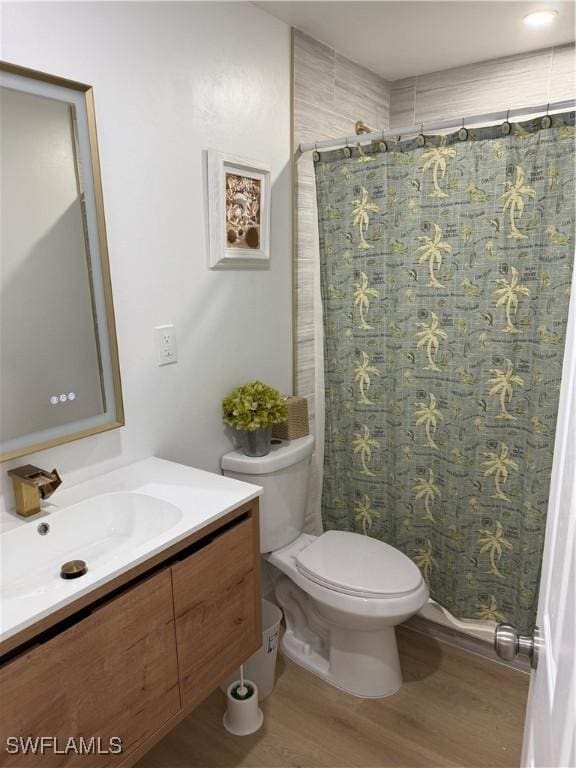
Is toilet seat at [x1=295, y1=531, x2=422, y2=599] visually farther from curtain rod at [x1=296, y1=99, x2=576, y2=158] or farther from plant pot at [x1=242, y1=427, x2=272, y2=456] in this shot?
curtain rod at [x1=296, y1=99, x2=576, y2=158]

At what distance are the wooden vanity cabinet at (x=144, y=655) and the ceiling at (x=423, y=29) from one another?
1.78 metres

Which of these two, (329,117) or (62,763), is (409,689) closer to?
(62,763)

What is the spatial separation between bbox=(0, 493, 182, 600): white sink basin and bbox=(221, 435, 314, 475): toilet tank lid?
541 mm

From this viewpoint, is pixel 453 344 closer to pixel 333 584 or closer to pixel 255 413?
pixel 255 413

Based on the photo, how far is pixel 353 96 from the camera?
250cm

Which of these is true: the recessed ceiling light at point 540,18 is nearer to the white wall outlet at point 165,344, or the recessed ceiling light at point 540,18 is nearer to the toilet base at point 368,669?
the white wall outlet at point 165,344

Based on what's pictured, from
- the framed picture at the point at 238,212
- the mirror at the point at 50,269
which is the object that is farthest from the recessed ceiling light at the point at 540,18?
the mirror at the point at 50,269

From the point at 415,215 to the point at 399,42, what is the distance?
32.2 inches

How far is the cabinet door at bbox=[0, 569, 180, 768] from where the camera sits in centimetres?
105

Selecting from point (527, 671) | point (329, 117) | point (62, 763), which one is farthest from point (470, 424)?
point (62, 763)

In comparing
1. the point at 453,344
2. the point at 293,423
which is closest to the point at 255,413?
the point at 293,423

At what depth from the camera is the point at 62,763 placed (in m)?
1.13

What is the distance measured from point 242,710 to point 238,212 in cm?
174

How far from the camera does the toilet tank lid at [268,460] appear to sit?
2.01 metres
